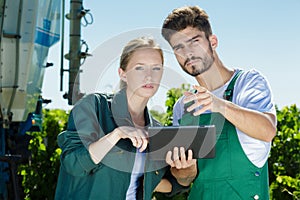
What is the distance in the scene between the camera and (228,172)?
2488 millimetres

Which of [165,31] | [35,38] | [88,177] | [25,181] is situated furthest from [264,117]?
[25,181]

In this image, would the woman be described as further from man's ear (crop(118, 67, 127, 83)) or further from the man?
the man

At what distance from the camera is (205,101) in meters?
2.25

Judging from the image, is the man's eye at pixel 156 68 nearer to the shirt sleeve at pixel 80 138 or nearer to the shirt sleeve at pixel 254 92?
the shirt sleeve at pixel 80 138

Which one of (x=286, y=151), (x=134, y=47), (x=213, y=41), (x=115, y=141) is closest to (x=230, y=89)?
(x=213, y=41)

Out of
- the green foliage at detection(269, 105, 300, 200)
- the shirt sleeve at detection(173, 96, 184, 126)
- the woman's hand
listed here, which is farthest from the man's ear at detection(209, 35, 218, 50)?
the green foliage at detection(269, 105, 300, 200)

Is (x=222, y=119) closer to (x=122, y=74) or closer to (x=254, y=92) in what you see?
(x=254, y=92)

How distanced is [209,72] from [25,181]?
522 cm

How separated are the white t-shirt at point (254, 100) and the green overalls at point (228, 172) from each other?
3 centimetres

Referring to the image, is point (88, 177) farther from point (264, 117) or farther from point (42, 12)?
point (42, 12)

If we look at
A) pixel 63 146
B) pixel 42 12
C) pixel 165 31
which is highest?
pixel 42 12

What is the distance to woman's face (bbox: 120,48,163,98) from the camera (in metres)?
2.31

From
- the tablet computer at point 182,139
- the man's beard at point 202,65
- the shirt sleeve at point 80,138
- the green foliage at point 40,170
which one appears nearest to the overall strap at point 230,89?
the man's beard at point 202,65

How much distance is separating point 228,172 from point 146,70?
59 centimetres
